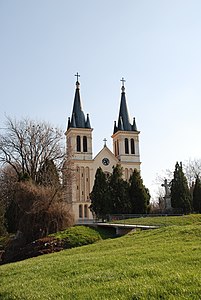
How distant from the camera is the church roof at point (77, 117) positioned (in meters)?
61.7

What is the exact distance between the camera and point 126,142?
63.8 metres

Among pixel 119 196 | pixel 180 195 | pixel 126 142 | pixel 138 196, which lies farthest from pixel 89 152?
pixel 180 195

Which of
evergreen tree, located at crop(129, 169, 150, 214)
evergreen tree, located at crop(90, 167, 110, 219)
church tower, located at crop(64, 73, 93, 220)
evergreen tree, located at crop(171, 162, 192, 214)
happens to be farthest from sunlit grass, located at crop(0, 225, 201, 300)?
church tower, located at crop(64, 73, 93, 220)

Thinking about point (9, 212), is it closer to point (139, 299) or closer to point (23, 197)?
point (23, 197)

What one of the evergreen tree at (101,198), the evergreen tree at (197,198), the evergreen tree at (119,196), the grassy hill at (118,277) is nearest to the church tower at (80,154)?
the evergreen tree at (101,198)

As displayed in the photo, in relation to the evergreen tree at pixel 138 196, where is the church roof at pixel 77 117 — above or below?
above

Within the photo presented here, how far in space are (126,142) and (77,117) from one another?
8.68m

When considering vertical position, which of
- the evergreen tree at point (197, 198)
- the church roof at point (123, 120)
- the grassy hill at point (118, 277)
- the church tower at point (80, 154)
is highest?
the church roof at point (123, 120)

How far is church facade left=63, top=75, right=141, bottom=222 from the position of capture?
59281 mm

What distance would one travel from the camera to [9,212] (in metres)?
35.7

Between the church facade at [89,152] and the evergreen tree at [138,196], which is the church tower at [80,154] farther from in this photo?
the evergreen tree at [138,196]

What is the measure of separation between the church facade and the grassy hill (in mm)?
45727

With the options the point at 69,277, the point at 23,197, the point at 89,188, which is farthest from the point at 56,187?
the point at 89,188

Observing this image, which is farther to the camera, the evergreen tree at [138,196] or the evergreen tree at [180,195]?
the evergreen tree at [180,195]
